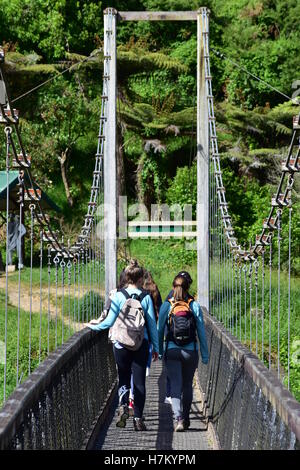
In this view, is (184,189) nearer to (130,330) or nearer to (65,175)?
(65,175)

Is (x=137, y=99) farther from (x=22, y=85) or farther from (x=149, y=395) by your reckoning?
(x=149, y=395)

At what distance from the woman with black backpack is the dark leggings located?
0.35 feet

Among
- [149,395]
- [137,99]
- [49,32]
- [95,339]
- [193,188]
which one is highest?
[49,32]

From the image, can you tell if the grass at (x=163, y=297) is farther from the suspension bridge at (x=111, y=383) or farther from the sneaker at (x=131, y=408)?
the sneaker at (x=131, y=408)

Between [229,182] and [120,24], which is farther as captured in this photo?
[120,24]

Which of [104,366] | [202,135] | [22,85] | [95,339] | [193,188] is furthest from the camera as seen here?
[22,85]

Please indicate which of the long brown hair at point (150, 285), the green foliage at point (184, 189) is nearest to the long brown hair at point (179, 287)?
the long brown hair at point (150, 285)

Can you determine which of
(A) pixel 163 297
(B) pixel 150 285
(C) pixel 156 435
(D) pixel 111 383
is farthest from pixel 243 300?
(C) pixel 156 435

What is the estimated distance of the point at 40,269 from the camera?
5.33 metres

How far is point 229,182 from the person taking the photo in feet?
66.4

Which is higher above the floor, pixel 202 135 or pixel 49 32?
pixel 49 32

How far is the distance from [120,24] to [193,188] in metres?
6.51

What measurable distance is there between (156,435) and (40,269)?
1.12m

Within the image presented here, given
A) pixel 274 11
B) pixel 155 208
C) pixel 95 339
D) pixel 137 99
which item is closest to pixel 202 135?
pixel 95 339
